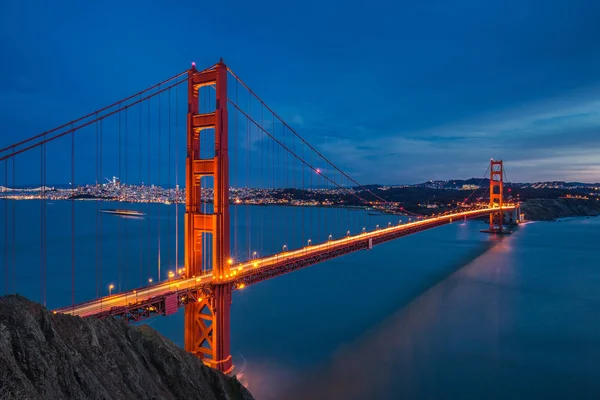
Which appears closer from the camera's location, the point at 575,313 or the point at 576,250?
the point at 575,313

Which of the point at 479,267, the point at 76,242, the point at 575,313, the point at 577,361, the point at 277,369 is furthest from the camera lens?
the point at 76,242

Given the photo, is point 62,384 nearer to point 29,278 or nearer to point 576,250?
point 29,278

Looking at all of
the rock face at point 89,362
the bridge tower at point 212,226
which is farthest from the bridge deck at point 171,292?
the rock face at point 89,362

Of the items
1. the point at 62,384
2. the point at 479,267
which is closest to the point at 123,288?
the point at 62,384

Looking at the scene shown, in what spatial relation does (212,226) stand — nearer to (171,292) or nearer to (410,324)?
(171,292)

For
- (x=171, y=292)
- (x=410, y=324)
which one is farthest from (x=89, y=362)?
(x=410, y=324)

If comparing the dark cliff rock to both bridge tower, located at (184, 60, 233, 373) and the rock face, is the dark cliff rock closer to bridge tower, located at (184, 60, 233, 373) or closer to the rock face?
bridge tower, located at (184, 60, 233, 373)
